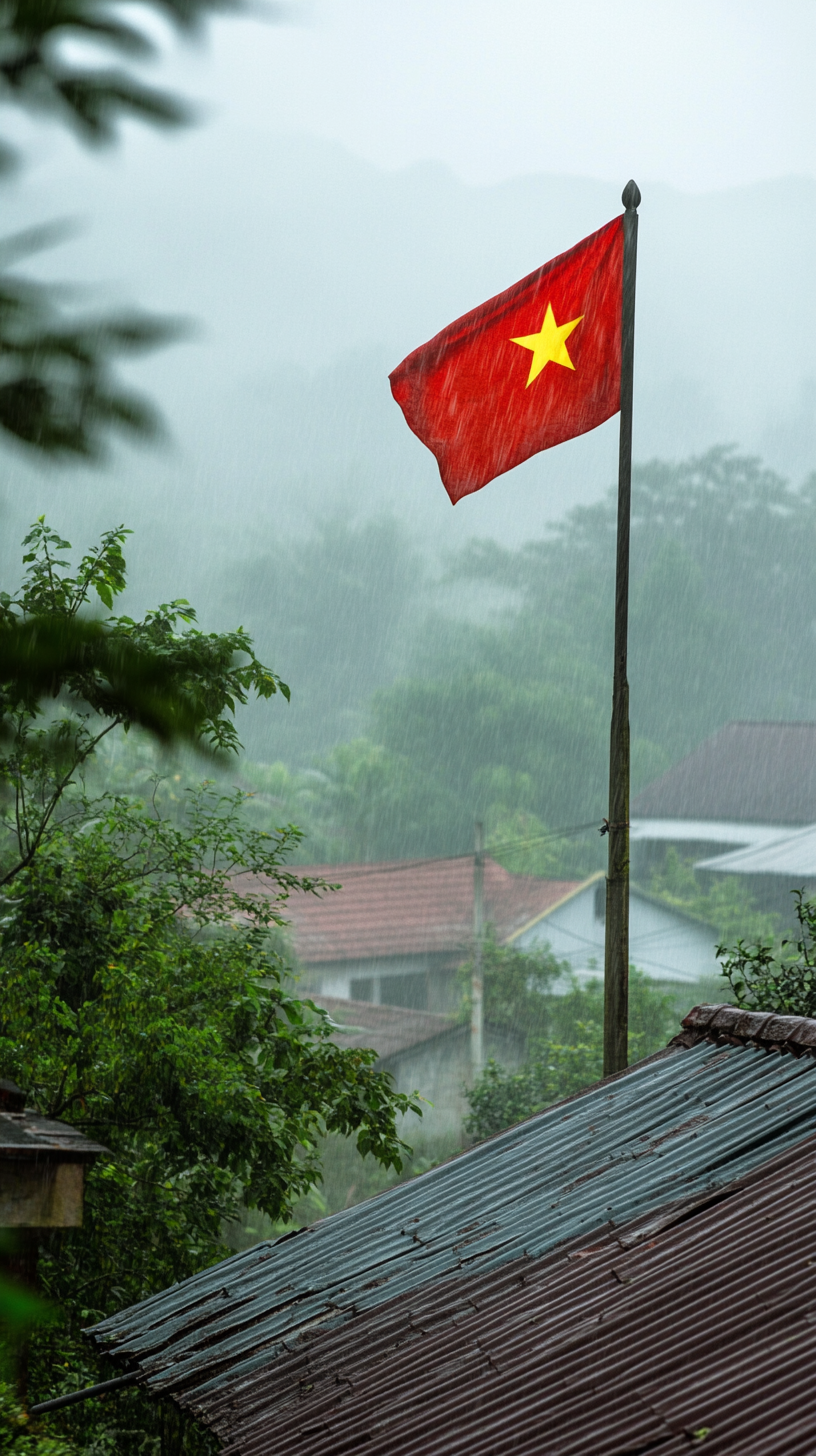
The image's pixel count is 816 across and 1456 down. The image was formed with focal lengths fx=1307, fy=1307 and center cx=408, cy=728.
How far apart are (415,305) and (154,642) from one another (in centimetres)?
12269

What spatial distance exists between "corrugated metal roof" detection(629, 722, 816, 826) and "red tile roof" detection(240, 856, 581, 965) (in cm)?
655

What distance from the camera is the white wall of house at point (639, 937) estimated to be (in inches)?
1519

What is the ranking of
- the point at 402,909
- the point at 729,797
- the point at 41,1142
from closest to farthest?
the point at 41,1142 → the point at 402,909 → the point at 729,797

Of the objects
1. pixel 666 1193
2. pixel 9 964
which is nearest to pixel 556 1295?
pixel 666 1193

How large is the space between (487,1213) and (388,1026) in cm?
2828

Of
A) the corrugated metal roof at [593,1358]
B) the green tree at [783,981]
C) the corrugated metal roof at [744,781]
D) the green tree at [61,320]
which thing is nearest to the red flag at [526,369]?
the green tree at [783,981]

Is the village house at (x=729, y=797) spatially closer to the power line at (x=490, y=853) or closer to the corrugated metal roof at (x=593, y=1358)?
the power line at (x=490, y=853)

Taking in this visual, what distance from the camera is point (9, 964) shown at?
8.98m

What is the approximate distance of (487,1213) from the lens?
465cm

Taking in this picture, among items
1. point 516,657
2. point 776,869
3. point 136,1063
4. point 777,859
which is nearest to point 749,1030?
point 136,1063

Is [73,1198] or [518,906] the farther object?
[518,906]

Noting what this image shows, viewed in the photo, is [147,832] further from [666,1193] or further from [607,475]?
[607,475]

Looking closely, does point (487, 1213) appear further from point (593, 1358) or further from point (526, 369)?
point (526, 369)

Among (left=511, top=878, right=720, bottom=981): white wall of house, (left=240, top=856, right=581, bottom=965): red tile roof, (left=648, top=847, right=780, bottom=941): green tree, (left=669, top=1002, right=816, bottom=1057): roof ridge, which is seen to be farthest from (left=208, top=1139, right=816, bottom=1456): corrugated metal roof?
(left=511, top=878, right=720, bottom=981): white wall of house
